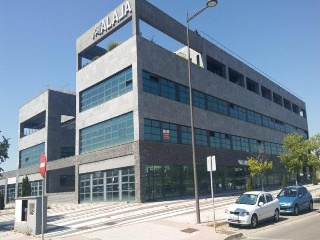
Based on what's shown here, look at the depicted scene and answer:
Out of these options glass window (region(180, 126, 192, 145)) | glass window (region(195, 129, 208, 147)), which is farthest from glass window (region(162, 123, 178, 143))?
glass window (region(195, 129, 208, 147))

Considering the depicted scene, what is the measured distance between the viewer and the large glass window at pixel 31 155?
1955 inches

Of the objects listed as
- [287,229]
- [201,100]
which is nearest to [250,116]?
[201,100]

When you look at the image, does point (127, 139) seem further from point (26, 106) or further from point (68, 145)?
point (26, 106)

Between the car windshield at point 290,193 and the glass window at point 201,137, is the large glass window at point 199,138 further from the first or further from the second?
the car windshield at point 290,193

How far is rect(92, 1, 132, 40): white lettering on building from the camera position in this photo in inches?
1282

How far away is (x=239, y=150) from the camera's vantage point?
148 ft

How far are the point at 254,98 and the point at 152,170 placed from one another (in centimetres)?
2786

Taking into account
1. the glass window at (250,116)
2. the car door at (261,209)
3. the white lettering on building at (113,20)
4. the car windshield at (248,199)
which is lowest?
the car door at (261,209)

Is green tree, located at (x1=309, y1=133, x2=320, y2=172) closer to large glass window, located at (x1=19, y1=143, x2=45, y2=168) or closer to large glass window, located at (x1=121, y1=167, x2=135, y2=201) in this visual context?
large glass window, located at (x1=121, y1=167, x2=135, y2=201)

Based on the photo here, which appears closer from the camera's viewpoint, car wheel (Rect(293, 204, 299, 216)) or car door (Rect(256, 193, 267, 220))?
car door (Rect(256, 193, 267, 220))

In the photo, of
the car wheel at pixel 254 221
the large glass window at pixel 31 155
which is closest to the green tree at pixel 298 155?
the car wheel at pixel 254 221

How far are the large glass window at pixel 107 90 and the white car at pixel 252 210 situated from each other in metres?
17.8

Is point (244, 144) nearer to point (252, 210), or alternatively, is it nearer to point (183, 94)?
point (183, 94)

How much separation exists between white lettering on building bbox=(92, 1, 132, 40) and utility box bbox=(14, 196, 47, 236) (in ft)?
71.0
